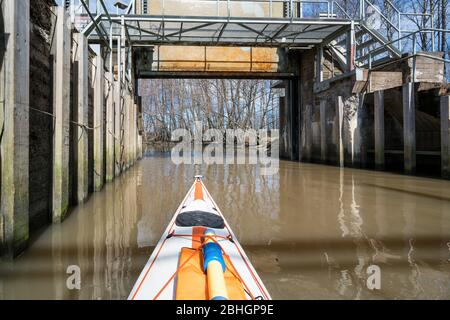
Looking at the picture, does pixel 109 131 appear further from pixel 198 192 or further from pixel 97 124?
pixel 198 192

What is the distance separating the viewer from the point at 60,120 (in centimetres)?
520

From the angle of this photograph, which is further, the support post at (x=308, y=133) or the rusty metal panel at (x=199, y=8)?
the support post at (x=308, y=133)

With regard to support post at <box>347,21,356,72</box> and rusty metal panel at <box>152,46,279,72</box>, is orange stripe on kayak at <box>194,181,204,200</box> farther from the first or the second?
rusty metal panel at <box>152,46,279,72</box>

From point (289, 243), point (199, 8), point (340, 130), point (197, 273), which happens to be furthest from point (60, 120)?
point (199, 8)

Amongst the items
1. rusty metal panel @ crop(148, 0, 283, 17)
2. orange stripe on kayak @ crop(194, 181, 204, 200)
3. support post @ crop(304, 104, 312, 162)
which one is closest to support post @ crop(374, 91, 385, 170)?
support post @ crop(304, 104, 312, 162)

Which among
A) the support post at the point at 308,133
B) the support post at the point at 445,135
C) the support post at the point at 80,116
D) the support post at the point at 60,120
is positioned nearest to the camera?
the support post at the point at 60,120

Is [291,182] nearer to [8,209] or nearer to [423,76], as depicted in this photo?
[423,76]

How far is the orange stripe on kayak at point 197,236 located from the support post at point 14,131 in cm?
167

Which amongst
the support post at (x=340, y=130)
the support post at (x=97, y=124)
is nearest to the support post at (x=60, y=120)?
the support post at (x=97, y=124)

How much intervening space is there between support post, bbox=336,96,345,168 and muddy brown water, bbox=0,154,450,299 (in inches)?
258

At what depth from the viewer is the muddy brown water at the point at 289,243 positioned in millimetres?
3057

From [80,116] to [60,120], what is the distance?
1373mm

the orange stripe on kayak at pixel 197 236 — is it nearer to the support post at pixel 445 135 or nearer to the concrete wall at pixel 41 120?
the concrete wall at pixel 41 120
